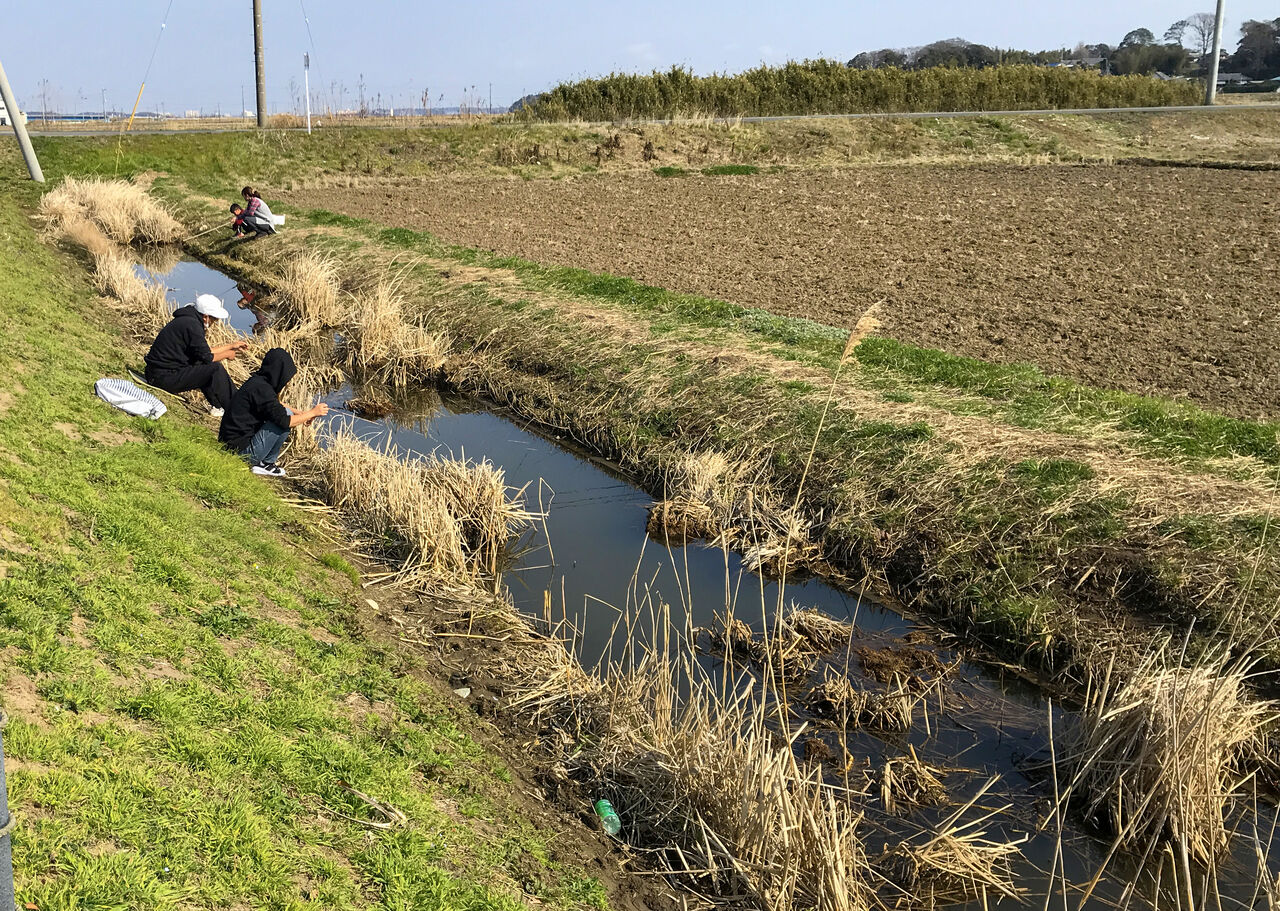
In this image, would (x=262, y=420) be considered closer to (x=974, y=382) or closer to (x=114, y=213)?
(x=974, y=382)

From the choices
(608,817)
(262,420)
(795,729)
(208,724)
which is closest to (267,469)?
(262,420)

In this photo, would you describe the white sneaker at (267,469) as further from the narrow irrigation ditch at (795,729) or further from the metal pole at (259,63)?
the metal pole at (259,63)

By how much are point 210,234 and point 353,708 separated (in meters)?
19.3

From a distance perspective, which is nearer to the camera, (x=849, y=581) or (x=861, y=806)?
(x=861, y=806)

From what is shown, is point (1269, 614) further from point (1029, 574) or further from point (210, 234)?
point (210, 234)

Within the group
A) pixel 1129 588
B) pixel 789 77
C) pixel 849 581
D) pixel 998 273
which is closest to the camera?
pixel 1129 588

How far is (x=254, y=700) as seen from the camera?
5.01 metres

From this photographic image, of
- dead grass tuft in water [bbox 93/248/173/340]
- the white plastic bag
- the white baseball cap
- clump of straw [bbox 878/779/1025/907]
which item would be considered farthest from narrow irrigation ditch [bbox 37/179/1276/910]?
dead grass tuft in water [bbox 93/248/173/340]

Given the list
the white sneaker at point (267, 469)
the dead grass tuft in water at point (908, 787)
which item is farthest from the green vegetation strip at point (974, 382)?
the white sneaker at point (267, 469)

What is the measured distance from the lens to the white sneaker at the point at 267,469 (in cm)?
926

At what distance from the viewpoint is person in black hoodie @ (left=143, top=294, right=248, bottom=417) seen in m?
9.88

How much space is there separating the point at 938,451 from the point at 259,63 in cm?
3371

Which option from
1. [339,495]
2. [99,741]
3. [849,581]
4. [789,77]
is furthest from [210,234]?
[789,77]

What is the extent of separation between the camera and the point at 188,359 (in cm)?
1003
